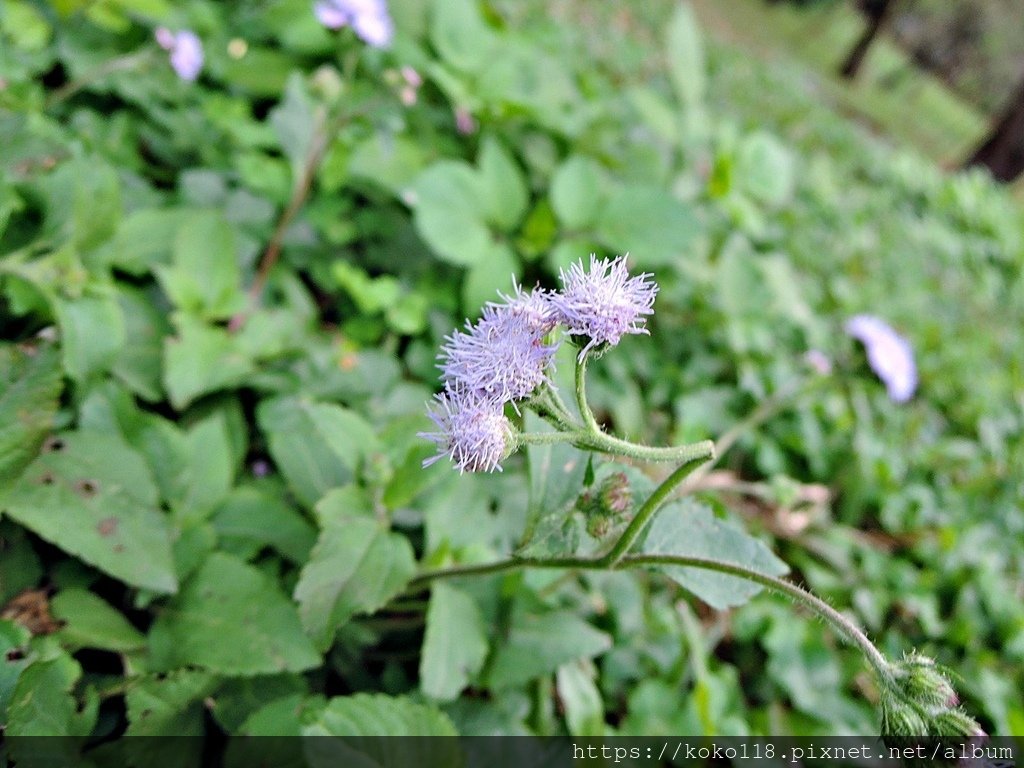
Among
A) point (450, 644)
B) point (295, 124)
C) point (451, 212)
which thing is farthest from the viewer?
point (451, 212)

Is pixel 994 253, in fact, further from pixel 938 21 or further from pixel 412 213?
pixel 938 21

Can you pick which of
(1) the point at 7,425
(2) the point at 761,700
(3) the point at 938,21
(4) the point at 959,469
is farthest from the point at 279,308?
(3) the point at 938,21

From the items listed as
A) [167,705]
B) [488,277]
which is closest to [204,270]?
[488,277]

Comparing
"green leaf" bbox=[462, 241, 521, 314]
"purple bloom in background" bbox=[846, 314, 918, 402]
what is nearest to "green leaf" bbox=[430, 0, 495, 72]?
"green leaf" bbox=[462, 241, 521, 314]

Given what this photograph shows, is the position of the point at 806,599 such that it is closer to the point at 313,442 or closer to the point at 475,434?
the point at 475,434

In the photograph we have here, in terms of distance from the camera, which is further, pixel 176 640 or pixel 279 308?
pixel 279 308

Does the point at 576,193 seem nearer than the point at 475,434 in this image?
No
